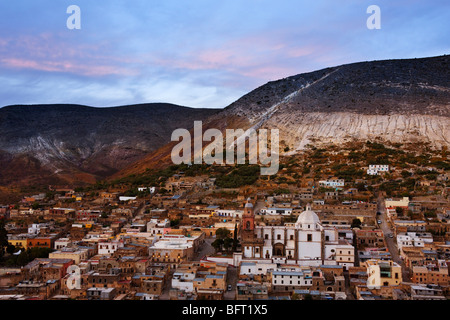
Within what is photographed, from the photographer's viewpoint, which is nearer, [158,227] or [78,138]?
[158,227]

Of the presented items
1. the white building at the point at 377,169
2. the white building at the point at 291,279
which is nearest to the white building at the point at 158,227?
the white building at the point at 291,279

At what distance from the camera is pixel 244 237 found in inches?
770

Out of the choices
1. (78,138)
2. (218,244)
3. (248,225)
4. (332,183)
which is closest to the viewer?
(248,225)

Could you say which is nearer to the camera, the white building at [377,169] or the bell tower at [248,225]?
the bell tower at [248,225]

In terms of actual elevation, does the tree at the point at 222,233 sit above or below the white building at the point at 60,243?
above

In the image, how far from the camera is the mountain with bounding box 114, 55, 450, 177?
4309 centimetres

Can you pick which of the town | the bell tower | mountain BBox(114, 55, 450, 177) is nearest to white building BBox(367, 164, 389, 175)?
the town

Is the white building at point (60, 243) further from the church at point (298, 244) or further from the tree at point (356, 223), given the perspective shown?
the tree at point (356, 223)

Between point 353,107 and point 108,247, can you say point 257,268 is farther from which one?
point 353,107

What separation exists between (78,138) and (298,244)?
60.6 m

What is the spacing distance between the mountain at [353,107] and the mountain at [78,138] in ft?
46.3

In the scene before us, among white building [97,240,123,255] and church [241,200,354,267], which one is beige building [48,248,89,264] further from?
church [241,200,354,267]

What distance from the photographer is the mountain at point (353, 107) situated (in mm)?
43094

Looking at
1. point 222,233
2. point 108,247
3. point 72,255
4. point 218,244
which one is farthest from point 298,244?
point 72,255
